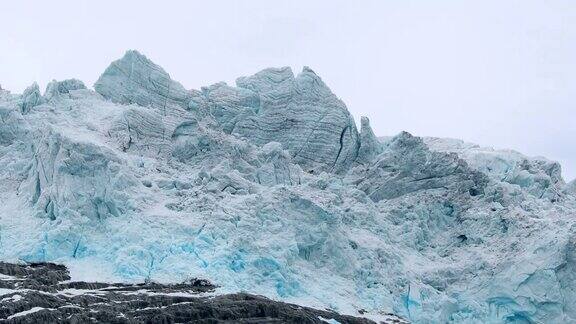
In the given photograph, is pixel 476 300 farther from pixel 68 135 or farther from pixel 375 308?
pixel 68 135

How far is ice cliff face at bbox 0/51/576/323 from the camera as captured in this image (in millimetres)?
60781

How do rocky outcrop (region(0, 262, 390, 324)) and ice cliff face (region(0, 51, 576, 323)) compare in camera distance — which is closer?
rocky outcrop (region(0, 262, 390, 324))

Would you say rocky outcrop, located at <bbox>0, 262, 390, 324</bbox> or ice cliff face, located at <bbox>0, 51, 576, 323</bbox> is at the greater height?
ice cliff face, located at <bbox>0, 51, 576, 323</bbox>

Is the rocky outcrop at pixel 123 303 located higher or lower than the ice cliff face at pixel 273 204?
lower

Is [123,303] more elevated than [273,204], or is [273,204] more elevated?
[273,204]

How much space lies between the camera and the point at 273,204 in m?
63.8

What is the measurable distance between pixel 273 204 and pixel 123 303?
14198mm

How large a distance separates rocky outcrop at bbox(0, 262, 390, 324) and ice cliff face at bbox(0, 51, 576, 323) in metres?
2.33

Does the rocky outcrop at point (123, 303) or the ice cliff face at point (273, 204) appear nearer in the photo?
the rocky outcrop at point (123, 303)

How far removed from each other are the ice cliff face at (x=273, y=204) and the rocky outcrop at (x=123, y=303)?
2.33 meters

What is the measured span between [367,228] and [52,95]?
23.0m

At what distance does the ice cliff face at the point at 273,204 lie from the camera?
60781 mm

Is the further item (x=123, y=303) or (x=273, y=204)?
(x=273, y=204)

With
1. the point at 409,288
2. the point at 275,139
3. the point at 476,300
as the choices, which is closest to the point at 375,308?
the point at 409,288
